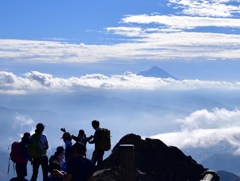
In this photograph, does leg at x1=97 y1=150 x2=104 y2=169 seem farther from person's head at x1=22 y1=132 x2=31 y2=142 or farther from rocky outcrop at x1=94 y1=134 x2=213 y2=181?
person's head at x1=22 y1=132 x2=31 y2=142

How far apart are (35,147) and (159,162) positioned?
7861mm

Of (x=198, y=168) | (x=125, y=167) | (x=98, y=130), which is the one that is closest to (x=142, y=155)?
(x=198, y=168)

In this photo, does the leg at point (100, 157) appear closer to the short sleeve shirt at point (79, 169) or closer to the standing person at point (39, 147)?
the standing person at point (39, 147)

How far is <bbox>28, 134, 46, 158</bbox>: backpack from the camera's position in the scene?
17250 mm

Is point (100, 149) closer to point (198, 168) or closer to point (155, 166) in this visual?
point (155, 166)

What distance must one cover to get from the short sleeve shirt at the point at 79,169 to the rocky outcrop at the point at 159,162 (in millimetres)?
10076

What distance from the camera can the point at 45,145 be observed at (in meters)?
17.5

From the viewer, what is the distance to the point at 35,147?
1741 centimetres

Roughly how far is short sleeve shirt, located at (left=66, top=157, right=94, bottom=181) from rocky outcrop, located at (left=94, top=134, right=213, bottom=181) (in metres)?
10.1

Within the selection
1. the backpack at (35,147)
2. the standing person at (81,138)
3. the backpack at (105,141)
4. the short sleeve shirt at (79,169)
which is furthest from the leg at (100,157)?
the short sleeve shirt at (79,169)

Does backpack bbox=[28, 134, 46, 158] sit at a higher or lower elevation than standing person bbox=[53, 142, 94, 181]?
higher

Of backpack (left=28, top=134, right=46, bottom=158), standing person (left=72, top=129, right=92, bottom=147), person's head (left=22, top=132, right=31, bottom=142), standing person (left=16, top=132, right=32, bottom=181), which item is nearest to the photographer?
backpack (left=28, top=134, right=46, bottom=158)

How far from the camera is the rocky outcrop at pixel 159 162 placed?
72.8ft

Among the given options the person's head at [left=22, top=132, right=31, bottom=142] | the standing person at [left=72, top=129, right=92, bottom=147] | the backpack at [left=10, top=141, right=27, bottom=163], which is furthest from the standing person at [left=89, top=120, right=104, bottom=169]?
the backpack at [left=10, top=141, right=27, bottom=163]
